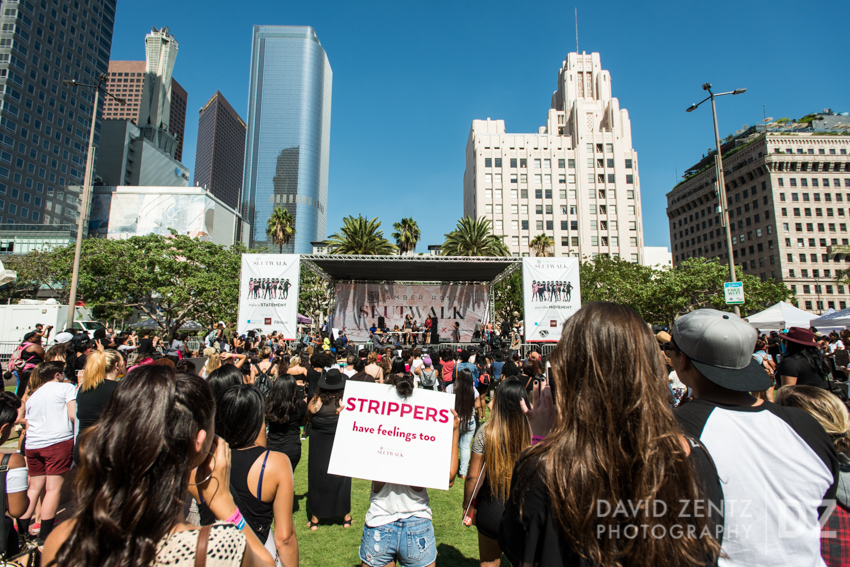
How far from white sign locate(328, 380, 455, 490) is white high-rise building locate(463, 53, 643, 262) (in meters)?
71.6

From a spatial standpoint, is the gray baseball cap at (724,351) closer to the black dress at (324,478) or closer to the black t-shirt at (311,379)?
the black dress at (324,478)

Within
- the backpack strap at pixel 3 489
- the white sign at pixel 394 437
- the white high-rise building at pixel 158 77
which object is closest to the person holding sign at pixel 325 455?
the white sign at pixel 394 437

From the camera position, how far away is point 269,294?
67.3ft

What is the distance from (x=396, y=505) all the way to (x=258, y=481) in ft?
3.52

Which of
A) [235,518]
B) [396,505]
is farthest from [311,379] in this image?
[235,518]

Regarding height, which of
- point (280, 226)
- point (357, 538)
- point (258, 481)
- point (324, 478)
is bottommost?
point (357, 538)

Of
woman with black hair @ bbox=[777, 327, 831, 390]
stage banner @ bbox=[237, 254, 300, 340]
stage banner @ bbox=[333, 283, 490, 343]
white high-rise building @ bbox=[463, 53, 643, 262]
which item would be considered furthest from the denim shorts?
white high-rise building @ bbox=[463, 53, 643, 262]

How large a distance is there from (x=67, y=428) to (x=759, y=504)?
6.01m

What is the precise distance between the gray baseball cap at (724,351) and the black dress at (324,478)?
13.8 feet

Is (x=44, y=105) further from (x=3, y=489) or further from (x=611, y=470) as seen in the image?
(x=611, y=470)

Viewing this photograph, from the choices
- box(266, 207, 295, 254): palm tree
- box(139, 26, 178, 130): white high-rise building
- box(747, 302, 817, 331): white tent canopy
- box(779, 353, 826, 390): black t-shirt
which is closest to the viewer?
box(779, 353, 826, 390): black t-shirt

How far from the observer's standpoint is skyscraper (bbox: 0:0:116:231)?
244 ft

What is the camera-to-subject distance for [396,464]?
3.18 meters

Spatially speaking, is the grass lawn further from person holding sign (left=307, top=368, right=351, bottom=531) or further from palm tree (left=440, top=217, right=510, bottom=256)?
palm tree (left=440, top=217, right=510, bottom=256)
